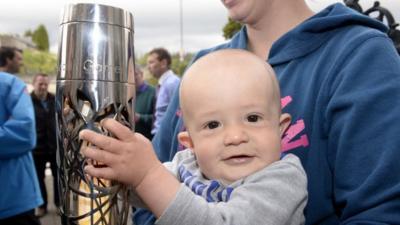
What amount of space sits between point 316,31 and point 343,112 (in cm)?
29

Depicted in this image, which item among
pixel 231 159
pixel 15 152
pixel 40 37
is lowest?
pixel 15 152

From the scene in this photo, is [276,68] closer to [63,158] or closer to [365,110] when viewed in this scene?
[365,110]

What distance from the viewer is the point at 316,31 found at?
1359mm

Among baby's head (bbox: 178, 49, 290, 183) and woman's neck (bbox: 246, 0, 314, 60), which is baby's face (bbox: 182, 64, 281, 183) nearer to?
baby's head (bbox: 178, 49, 290, 183)

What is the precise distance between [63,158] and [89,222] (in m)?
0.12

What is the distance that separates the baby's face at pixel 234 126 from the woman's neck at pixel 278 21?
45cm

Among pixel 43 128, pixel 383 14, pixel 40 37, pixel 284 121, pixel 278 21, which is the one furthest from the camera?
pixel 40 37

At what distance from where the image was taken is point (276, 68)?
55.9 inches

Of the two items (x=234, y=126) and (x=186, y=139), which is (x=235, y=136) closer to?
(x=234, y=126)

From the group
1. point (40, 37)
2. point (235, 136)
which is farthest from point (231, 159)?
point (40, 37)

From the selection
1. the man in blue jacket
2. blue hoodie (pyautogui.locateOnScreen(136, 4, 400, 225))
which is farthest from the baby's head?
the man in blue jacket

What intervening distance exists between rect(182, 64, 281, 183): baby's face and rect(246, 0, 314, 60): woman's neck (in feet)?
1.48

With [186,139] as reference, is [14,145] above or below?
below

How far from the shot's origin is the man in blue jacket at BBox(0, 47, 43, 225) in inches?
144
